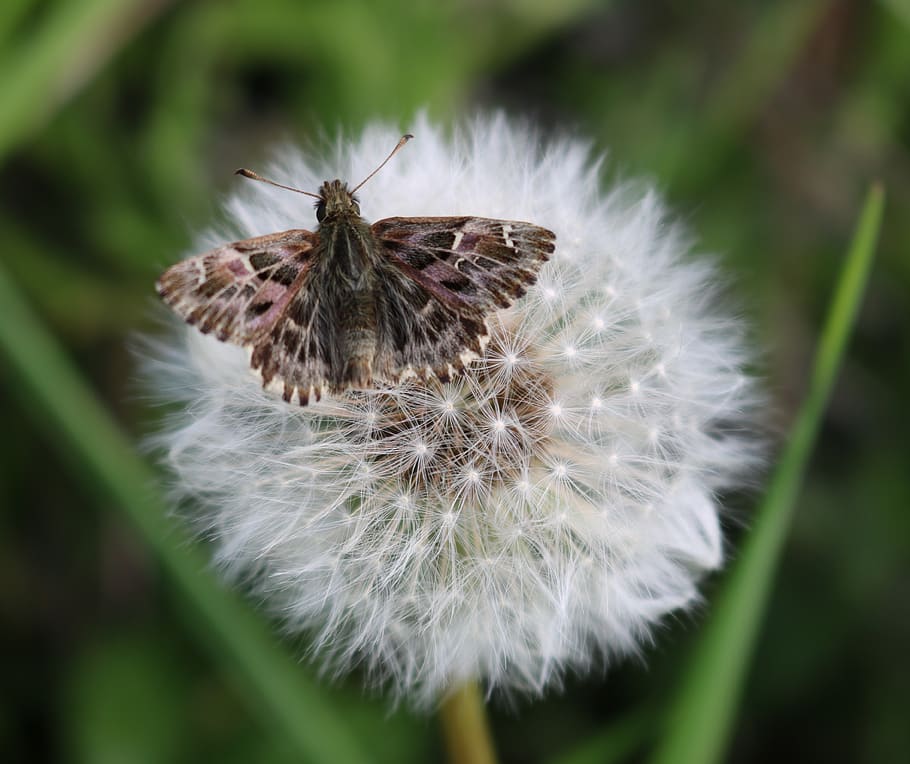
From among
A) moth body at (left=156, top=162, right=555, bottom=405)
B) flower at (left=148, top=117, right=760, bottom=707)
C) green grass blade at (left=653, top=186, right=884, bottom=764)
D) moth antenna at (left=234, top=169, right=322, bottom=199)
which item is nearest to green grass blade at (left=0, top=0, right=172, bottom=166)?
moth antenna at (left=234, top=169, right=322, bottom=199)

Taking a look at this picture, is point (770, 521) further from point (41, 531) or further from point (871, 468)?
point (41, 531)

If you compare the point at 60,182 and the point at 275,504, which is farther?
the point at 60,182

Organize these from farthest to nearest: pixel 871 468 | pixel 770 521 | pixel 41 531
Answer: pixel 41 531 < pixel 871 468 < pixel 770 521

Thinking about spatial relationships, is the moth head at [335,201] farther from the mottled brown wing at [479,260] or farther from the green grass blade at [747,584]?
the green grass blade at [747,584]

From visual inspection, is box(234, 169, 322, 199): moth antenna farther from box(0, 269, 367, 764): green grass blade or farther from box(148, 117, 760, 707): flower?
box(0, 269, 367, 764): green grass blade

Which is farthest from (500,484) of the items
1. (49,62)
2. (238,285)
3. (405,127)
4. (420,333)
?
(49,62)

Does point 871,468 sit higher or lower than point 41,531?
higher

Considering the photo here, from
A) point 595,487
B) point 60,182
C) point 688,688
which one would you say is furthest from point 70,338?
point 688,688

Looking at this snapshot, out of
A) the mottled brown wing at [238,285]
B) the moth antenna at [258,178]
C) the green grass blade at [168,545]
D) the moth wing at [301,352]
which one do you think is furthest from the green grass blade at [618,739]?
the moth antenna at [258,178]
